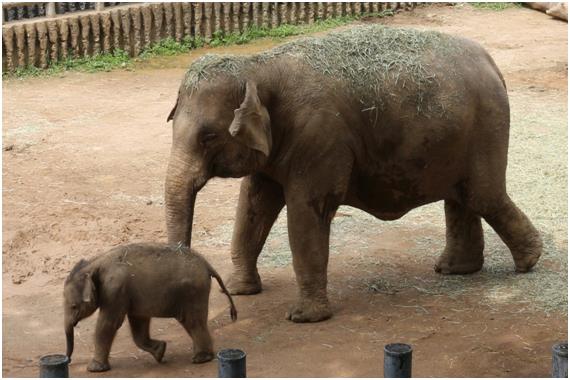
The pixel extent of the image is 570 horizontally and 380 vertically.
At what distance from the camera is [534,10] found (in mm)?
19469

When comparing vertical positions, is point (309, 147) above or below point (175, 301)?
above

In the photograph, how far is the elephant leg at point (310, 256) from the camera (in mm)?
7566

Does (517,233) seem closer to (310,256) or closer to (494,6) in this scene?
(310,256)

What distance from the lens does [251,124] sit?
7129 mm

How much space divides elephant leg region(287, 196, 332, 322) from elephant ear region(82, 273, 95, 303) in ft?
4.97

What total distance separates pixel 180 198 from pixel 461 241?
7.78 feet

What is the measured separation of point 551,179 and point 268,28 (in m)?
7.80

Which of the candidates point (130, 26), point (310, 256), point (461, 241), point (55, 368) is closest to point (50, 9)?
point (130, 26)

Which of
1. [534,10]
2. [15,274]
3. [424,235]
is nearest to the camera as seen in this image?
[15,274]

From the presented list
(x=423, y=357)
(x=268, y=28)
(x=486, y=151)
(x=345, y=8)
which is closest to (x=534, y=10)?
(x=345, y=8)

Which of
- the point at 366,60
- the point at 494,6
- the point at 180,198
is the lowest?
the point at 494,6

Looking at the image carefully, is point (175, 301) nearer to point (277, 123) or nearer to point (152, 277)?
point (152, 277)

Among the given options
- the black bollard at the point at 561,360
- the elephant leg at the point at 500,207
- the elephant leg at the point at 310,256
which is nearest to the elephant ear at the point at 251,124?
the elephant leg at the point at 310,256

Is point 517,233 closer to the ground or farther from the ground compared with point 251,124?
closer to the ground
